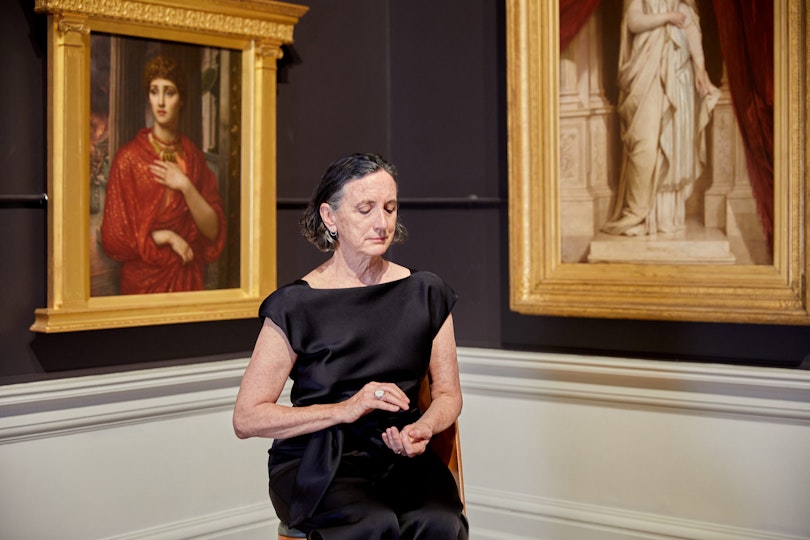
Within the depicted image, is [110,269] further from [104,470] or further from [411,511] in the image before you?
[411,511]

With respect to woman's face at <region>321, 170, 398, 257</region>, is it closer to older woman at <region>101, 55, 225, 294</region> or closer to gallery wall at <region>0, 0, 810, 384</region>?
older woman at <region>101, 55, 225, 294</region>

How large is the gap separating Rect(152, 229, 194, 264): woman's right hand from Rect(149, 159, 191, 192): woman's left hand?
7.5 inches

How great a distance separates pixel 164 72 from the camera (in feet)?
13.5

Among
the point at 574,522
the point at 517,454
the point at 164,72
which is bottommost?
the point at 574,522

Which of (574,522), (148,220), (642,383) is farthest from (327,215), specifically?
(574,522)

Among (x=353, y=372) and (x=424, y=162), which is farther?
(x=424, y=162)

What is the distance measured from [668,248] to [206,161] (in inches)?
77.4

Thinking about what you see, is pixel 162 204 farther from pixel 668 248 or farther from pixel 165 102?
pixel 668 248

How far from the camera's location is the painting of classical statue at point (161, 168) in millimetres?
3961

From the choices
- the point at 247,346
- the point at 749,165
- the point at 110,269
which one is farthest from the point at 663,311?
the point at 110,269

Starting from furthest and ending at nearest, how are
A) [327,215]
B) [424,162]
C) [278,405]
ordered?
[424,162]
[327,215]
[278,405]

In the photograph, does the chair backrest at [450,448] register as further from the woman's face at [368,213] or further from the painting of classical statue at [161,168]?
the painting of classical statue at [161,168]

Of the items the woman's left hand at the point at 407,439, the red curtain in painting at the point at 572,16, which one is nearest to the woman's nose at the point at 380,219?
the woman's left hand at the point at 407,439

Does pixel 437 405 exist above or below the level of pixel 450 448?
above
